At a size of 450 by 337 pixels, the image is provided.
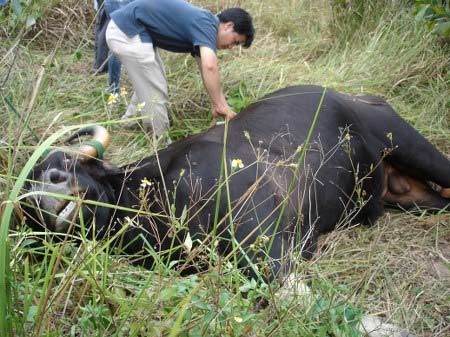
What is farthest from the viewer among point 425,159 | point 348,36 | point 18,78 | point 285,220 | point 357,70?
point 348,36

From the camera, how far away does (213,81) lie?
591cm

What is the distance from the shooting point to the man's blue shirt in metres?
5.97

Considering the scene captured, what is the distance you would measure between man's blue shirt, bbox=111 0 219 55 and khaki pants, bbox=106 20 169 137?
0.07 m

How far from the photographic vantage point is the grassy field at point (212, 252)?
8.27 feet

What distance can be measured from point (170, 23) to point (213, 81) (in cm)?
63

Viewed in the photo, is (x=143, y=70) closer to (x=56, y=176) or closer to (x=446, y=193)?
(x=56, y=176)

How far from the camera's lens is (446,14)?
4.99 m

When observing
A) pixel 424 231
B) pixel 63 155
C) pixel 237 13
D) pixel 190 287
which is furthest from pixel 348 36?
pixel 190 287

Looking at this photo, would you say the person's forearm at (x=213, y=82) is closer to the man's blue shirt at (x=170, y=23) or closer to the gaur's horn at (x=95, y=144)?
the man's blue shirt at (x=170, y=23)

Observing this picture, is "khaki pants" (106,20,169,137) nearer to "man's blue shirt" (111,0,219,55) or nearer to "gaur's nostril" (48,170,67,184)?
"man's blue shirt" (111,0,219,55)

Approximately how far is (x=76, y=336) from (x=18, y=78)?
12.0ft

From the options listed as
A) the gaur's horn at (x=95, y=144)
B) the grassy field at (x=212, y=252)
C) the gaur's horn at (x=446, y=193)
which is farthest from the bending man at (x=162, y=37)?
the gaur's horn at (x=446, y=193)

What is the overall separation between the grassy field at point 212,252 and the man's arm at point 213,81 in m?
0.31

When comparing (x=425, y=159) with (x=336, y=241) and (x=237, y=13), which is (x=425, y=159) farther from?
(x=237, y=13)
